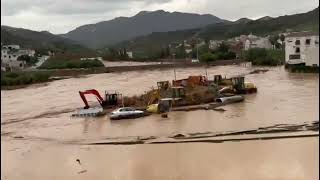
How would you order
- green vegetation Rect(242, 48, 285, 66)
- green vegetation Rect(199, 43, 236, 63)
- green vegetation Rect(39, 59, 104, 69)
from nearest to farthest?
→ green vegetation Rect(242, 48, 285, 66)
green vegetation Rect(199, 43, 236, 63)
green vegetation Rect(39, 59, 104, 69)

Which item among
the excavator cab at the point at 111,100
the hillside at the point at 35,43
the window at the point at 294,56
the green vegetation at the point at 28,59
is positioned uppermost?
the hillside at the point at 35,43

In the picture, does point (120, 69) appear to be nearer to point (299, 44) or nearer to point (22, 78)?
point (22, 78)

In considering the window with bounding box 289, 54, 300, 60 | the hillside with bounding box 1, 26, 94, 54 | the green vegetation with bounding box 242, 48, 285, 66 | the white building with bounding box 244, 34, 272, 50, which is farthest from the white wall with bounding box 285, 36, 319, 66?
the hillside with bounding box 1, 26, 94, 54

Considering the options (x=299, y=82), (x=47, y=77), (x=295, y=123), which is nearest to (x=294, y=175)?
(x=295, y=123)

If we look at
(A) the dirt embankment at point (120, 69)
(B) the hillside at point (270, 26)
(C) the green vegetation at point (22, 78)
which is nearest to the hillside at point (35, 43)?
(A) the dirt embankment at point (120, 69)

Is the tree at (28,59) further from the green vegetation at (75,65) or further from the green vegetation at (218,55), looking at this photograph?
the green vegetation at (218,55)

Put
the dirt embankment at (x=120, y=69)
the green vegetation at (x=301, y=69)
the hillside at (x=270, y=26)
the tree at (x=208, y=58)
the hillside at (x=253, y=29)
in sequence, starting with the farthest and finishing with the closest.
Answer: the hillside at (x=270, y=26) → the hillside at (x=253, y=29) → the tree at (x=208, y=58) → the dirt embankment at (x=120, y=69) → the green vegetation at (x=301, y=69)

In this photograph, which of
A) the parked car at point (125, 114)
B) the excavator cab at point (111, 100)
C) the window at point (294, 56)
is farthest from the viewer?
the window at point (294, 56)

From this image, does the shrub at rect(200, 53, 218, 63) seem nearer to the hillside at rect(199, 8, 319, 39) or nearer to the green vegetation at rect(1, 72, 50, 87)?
the green vegetation at rect(1, 72, 50, 87)

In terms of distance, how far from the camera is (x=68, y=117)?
82.4 ft

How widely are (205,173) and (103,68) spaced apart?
52831mm

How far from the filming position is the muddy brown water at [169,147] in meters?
12.2

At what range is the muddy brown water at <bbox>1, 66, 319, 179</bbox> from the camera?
12.2 metres

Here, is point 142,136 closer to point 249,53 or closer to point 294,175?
point 294,175
